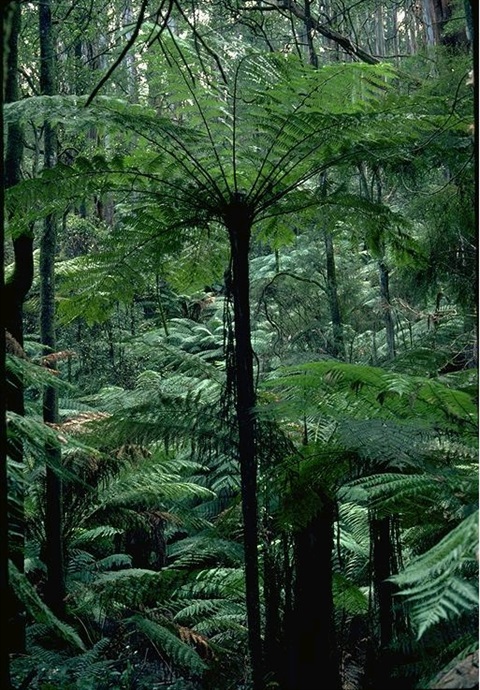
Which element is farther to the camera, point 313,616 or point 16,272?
point 16,272

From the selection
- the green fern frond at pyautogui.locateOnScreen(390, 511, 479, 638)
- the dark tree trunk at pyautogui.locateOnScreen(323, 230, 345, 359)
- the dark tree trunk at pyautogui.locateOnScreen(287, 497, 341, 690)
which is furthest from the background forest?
the dark tree trunk at pyautogui.locateOnScreen(323, 230, 345, 359)

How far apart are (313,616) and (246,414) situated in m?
0.89

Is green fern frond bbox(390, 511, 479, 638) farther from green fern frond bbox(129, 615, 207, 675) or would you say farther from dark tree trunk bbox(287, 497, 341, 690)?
green fern frond bbox(129, 615, 207, 675)

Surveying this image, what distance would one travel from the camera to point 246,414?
304cm

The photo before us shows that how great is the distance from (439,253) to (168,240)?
2175mm

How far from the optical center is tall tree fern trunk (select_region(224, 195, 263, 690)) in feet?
9.55

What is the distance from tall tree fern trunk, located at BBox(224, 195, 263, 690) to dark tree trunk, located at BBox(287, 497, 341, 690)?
0.56 feet

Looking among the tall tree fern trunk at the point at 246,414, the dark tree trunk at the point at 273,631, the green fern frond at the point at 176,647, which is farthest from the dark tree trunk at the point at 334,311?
the dark tree trunk at the point at 273,631

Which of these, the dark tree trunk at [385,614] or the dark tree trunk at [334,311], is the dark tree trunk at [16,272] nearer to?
→ the dark tree trunk at [385,614]

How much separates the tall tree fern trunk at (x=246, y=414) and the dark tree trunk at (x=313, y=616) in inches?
6.8

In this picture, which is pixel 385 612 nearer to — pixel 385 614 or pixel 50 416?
pixel 385 614

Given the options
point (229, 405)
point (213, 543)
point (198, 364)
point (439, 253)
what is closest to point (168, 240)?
point (198, 364)

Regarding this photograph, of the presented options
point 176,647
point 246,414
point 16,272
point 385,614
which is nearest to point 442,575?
point 246,414

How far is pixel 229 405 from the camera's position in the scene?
318 centimetres
